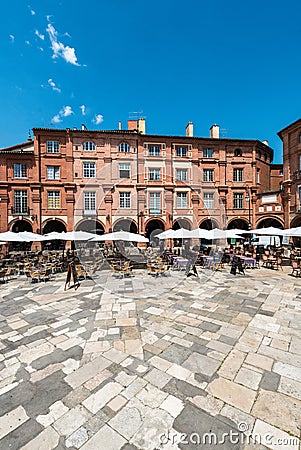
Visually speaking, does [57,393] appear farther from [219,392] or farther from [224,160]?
[224,160]

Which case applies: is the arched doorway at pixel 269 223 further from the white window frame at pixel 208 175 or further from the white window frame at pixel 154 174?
the white window frame at pixel 154 174

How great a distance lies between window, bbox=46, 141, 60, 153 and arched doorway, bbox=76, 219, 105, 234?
27.3 feet

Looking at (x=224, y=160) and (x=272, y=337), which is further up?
(x=224, y=160)

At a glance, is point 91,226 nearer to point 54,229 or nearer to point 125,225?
point 125,225

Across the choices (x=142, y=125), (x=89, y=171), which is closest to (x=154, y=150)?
(x=142, y=125)

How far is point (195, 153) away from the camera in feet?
81.5

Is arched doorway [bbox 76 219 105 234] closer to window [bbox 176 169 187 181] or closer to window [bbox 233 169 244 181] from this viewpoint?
window [bbox 176 169 187 181]

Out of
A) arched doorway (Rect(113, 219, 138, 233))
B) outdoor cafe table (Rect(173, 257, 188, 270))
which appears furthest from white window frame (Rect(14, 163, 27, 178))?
outdoor cafe table (Rect(173, 257, 188, 270))

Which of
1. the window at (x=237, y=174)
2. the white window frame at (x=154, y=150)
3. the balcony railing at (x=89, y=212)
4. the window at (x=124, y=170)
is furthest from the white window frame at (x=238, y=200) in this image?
the balcony railing at (x=89, y=212)

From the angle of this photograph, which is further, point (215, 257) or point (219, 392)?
point (215, 257)

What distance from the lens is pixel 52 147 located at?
75.7ft

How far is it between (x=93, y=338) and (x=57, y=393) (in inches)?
63.2

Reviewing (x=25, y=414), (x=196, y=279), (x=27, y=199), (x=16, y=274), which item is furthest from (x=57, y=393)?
(x=27, y=199)

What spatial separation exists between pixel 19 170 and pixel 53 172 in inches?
136
